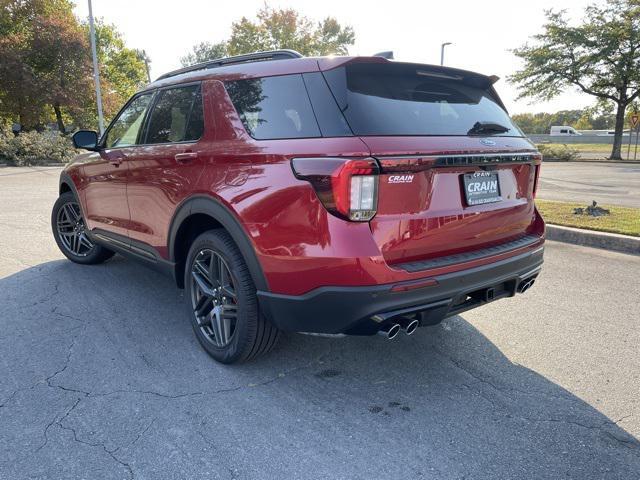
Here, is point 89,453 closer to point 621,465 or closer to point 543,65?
point 621,465

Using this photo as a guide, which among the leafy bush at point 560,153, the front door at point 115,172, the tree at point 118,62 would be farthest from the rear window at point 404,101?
the tree at point 118,62

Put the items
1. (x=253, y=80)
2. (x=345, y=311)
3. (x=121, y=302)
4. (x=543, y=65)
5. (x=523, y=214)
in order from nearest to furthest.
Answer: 1. (x=345, y=311)
2. (x=253, y=80)
3. (x=523, y=214)
4. (x=121, y=302)
5. (x=543, y=65)

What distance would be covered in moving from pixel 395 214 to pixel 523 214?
1.24 m

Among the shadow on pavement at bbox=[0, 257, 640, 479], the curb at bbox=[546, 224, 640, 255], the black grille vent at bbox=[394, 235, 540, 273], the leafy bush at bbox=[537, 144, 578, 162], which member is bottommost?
the shadow on pavement at bbox=[0, 257, 640, 479]

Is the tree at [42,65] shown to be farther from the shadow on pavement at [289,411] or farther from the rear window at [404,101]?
the rear window at [404,101]

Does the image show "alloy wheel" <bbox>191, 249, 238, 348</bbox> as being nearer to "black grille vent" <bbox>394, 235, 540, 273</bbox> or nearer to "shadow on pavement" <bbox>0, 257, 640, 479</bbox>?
"shadow on pavement" <bbox>0, 257, 640, 479</bbox>

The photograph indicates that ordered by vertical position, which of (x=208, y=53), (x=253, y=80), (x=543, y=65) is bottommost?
(x=253, y=80)

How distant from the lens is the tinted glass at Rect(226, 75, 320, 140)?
100 inches

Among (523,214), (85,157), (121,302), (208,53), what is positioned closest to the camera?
(523,214)

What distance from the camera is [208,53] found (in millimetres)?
64750

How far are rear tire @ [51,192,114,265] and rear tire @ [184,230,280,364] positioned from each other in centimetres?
237

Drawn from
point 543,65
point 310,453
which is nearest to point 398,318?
point 310,453

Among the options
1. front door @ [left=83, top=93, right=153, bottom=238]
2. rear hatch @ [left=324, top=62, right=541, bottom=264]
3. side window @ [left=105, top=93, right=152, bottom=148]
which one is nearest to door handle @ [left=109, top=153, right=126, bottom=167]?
front door @ [left=83, top=93, right=153, bottom=238]

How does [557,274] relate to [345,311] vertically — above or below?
below
